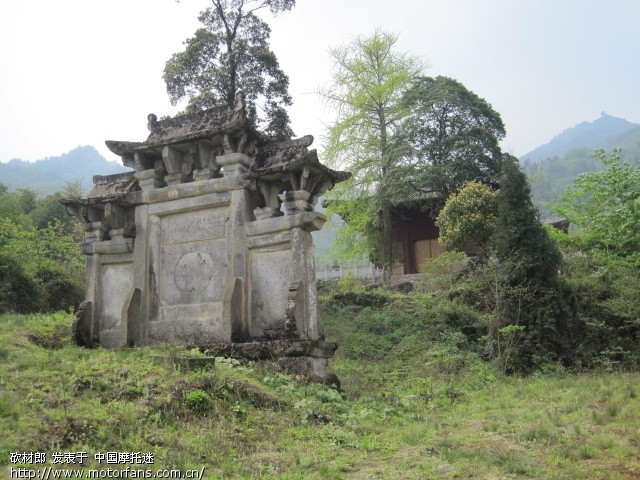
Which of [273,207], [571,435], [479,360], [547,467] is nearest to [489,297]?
[479,360]

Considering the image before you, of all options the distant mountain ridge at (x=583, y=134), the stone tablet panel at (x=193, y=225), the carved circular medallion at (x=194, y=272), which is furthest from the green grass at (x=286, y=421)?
the distant mountain ridge at (x=583, y=134)

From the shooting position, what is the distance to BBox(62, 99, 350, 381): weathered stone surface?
33.1 ft

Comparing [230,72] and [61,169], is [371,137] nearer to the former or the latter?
[230,72]

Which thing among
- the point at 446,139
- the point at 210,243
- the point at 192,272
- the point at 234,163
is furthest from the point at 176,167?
the point at 446,139

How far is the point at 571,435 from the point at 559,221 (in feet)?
86.7

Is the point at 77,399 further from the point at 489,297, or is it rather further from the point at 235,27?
the point at 235,27

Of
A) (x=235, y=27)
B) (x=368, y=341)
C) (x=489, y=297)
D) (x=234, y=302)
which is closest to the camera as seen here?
(x=234, y=302)

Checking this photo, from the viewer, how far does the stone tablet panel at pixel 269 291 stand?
10.2 metres

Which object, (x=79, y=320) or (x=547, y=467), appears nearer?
(x=547, y=467)

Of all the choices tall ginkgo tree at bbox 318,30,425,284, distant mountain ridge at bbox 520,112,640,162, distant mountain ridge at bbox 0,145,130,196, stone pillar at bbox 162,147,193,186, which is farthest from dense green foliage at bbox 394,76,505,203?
distant mountain ridge at bbox 520,112,640,162

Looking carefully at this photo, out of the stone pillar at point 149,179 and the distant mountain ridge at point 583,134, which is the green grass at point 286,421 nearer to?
the stone pillar at point 149,179

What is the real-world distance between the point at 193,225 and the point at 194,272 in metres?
0.85

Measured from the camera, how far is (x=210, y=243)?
35.8ft

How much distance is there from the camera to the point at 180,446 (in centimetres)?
611
